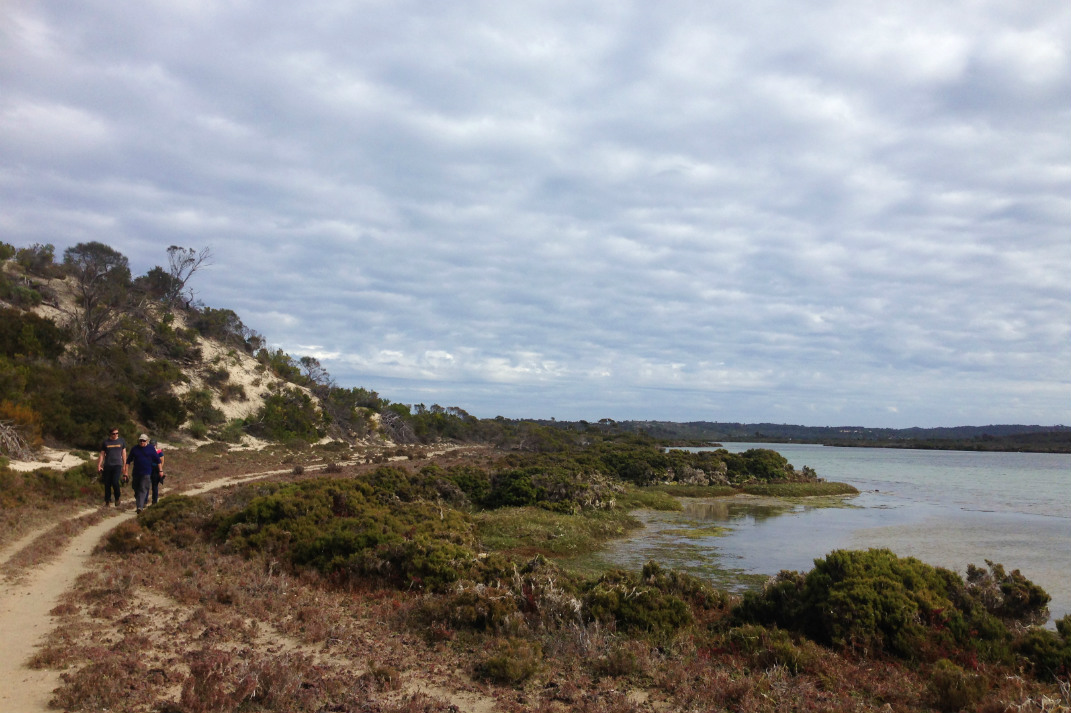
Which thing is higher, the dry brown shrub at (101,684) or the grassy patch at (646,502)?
the dry brown shrub at (101,684)

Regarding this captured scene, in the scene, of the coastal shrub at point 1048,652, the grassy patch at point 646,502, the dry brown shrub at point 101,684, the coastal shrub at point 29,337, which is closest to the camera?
the dry brown shrub at point 101,684

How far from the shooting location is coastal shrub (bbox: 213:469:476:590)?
1144cm

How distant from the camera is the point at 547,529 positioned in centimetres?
1980

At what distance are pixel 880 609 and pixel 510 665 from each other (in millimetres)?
5773

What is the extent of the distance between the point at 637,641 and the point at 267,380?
53.4 m

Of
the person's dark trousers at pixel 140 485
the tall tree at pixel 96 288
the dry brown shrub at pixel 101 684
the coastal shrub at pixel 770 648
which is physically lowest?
the coastal shrub at pixel 770 648

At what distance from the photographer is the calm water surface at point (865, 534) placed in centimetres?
1625

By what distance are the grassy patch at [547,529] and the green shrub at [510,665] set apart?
9.26 metres

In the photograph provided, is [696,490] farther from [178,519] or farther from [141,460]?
[141,460]

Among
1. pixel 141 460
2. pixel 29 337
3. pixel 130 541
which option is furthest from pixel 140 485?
pixel 29 337

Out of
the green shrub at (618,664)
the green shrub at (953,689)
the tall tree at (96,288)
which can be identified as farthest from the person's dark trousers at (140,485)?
the tall tree at (96,288)

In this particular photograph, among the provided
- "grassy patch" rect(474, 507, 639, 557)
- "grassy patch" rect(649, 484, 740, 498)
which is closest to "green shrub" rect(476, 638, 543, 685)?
"grassy patch" rect(474, 507, 639, 557)

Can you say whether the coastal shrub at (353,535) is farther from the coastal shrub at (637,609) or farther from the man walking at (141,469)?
the man walking at (141,469)

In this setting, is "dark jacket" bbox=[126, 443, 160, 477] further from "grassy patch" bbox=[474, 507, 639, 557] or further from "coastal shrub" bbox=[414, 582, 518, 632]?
"coastal shrub" bbox=[414, 582, 518, 632]
